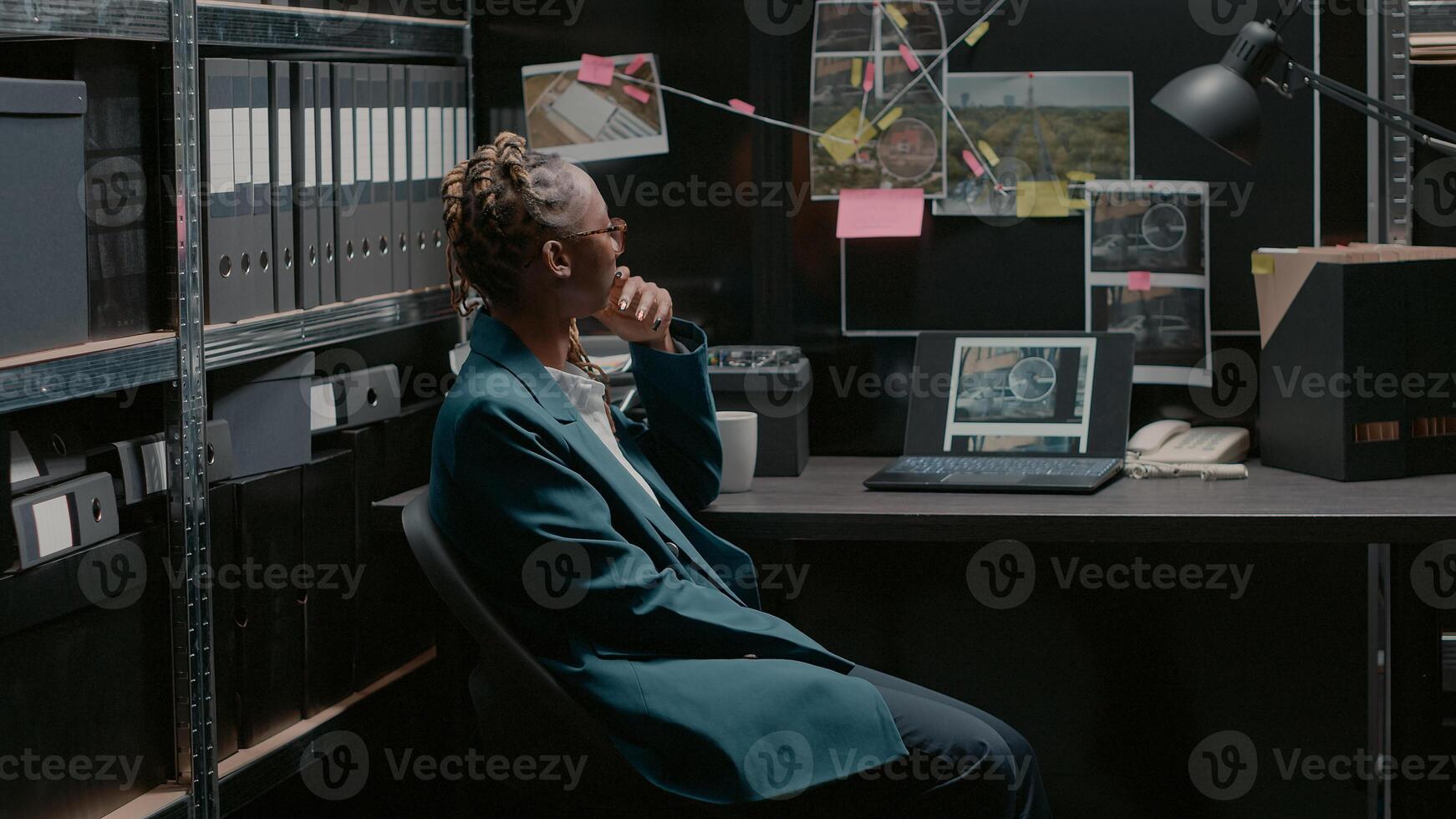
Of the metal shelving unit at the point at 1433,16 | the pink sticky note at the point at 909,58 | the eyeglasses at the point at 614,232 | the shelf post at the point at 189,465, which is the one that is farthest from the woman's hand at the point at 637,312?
the metal shelving unit at the point at 1433,16

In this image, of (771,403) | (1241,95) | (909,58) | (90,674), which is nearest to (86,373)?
(90,674)

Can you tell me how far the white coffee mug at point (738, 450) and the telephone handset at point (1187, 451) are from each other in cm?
58

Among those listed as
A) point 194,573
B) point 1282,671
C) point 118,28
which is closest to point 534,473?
point 194,573

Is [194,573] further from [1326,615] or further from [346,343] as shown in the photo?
[1326,615]

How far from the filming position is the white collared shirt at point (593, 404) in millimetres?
1820

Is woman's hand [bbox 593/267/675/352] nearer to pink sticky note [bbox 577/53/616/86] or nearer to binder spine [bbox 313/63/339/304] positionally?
binder spine [bbox 313/63/339/304]

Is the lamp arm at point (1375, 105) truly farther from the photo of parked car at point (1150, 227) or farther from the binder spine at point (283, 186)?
the binder spine at point (283, 186)

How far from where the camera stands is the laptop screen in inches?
90.8

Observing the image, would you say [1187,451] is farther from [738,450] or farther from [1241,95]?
[738,450]

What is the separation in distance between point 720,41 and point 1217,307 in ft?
3.10

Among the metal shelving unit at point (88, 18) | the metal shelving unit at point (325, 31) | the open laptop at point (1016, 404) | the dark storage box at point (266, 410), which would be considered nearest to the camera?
the metal shelving unit at point (88, 18)

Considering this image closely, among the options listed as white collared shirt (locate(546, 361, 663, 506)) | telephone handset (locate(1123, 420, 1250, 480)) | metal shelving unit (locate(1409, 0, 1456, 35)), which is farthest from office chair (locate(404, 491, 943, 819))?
metal shelving unit (locate(1409, 0, 1456, 35))

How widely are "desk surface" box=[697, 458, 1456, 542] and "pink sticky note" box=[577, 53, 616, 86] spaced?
32.7 inches

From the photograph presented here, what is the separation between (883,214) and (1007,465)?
51 centimetres
